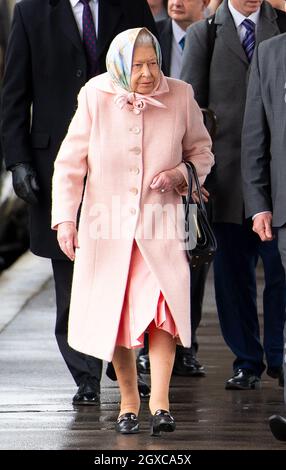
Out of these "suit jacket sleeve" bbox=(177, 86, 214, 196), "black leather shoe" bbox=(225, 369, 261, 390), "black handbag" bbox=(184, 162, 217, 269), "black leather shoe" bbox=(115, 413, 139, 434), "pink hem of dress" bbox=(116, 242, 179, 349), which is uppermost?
"suit jacket sleeve" bbox=(177, 86, 214, 196)

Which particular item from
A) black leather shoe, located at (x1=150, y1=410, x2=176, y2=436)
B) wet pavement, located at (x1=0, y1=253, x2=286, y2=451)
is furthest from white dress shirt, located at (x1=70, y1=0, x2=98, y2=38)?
black leather shoe, located at (x1=150, y1=410, x2=176, y2=436)

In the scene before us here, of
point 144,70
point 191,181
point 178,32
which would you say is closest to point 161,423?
point 191,181

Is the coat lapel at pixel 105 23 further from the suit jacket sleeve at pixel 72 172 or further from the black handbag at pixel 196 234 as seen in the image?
the black handbag at pixel 196 234

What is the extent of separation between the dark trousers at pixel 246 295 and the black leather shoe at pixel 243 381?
4 cm

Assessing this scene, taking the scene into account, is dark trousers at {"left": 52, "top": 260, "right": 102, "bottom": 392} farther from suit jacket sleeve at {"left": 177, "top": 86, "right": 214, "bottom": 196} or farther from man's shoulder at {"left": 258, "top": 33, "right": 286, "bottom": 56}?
man's shoulder at {"left": 258, "top": 33, "right": 286, "bottom": 56}

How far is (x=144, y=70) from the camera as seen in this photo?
7.06 m

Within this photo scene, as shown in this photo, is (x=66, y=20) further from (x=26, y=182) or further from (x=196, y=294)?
(x=196, y=294)

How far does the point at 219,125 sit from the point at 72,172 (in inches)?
63.6

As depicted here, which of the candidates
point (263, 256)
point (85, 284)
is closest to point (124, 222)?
point (85, 284)

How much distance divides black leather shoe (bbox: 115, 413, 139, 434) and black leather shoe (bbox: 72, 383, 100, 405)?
0.84 m

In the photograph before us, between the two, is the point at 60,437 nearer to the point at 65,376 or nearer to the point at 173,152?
the point at 173,152

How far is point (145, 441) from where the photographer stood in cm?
702

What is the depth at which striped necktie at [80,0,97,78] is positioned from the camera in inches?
324

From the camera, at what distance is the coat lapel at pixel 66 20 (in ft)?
26.8
